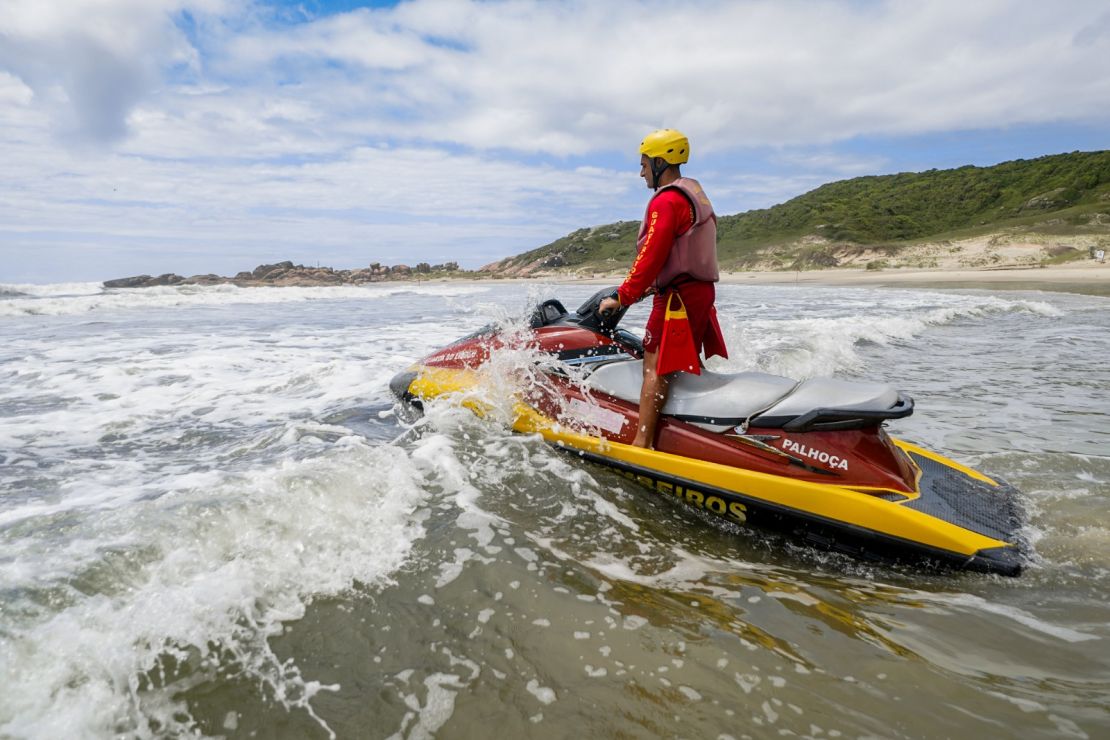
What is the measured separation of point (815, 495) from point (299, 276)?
63.2 m

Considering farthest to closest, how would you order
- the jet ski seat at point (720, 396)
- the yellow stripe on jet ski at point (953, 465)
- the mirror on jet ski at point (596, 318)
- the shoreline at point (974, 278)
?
the shoreline at point (974, 278) → the mirror on jet ski at point (596, 318) → the yellow stripe on jet ski at point (953, 465) → the jet ski seat at point (720, 396)

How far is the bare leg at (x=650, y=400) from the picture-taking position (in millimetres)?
3617

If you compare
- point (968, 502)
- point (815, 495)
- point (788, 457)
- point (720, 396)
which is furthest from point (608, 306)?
point (968, 502)

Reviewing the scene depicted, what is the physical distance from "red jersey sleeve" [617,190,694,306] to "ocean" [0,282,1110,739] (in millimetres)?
1253

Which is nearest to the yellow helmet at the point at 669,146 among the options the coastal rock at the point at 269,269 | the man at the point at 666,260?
the man at the point at 666,260

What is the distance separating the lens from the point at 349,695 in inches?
78.7

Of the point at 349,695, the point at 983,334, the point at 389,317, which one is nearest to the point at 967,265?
the point at 983,334

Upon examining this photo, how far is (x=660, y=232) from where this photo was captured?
3480mm

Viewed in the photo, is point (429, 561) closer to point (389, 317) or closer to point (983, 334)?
point (983, 334)

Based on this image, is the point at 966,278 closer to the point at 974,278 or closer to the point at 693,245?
the point at 974,278

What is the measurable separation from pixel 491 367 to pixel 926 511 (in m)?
2.79

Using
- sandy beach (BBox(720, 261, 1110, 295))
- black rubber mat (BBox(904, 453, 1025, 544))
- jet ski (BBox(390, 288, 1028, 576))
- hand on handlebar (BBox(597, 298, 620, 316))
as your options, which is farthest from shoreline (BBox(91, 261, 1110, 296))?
hand on handlebar (BBox(597, 298, 620, 316))

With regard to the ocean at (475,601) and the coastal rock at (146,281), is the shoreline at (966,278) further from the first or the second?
the coastal rock at (146,281)

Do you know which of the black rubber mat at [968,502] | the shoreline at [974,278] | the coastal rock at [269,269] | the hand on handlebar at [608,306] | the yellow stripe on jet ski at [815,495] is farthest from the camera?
the coastal rock at [269,269]
